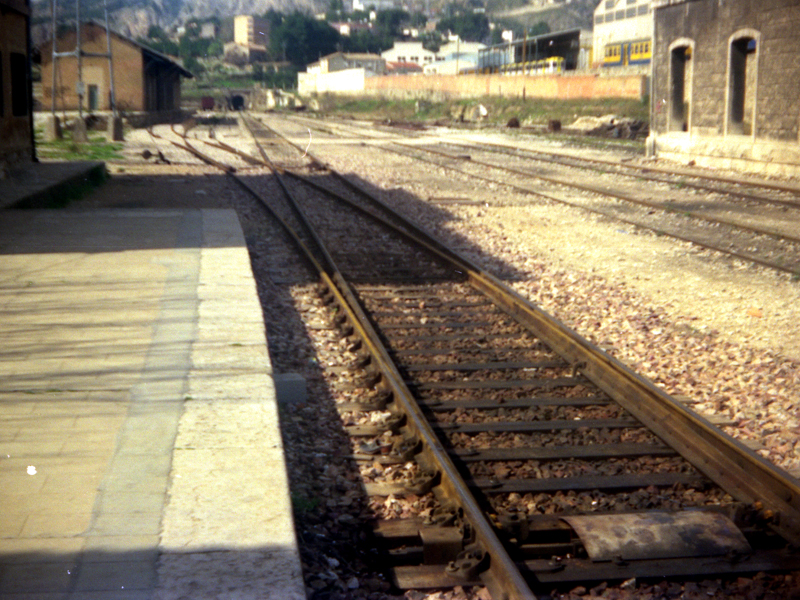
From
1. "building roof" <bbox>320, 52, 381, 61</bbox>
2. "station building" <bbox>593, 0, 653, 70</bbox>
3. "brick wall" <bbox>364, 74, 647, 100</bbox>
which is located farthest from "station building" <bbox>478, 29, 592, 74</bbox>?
"building roof" <bbox>320, 52, 381, 61</bbox>

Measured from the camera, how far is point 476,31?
19038 centimetres

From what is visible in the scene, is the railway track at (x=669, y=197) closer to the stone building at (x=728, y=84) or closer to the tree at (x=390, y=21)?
the stone building at (x=728, y=84)

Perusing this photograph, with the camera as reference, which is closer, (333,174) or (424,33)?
(333,174)

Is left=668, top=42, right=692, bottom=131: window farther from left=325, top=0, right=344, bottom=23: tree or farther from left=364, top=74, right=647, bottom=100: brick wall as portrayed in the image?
left=325, top=0, right=344, bottom=23: tree

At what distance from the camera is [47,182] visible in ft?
51.4

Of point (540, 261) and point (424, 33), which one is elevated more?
point (424, 33)

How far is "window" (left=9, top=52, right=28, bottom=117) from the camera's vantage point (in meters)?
19.1

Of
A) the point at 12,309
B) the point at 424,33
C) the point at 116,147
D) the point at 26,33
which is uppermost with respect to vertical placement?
the point at 424,33

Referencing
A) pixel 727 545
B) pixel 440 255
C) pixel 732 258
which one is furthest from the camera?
pixel 732 258

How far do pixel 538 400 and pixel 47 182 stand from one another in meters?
12.8

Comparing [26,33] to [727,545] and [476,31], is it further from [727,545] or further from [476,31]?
[476,31]

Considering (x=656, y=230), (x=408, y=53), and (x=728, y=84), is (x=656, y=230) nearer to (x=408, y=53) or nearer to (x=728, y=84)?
(x=728, y=84)

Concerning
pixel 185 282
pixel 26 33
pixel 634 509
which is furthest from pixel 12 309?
pixel 26 33

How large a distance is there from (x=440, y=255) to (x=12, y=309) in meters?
4.80
